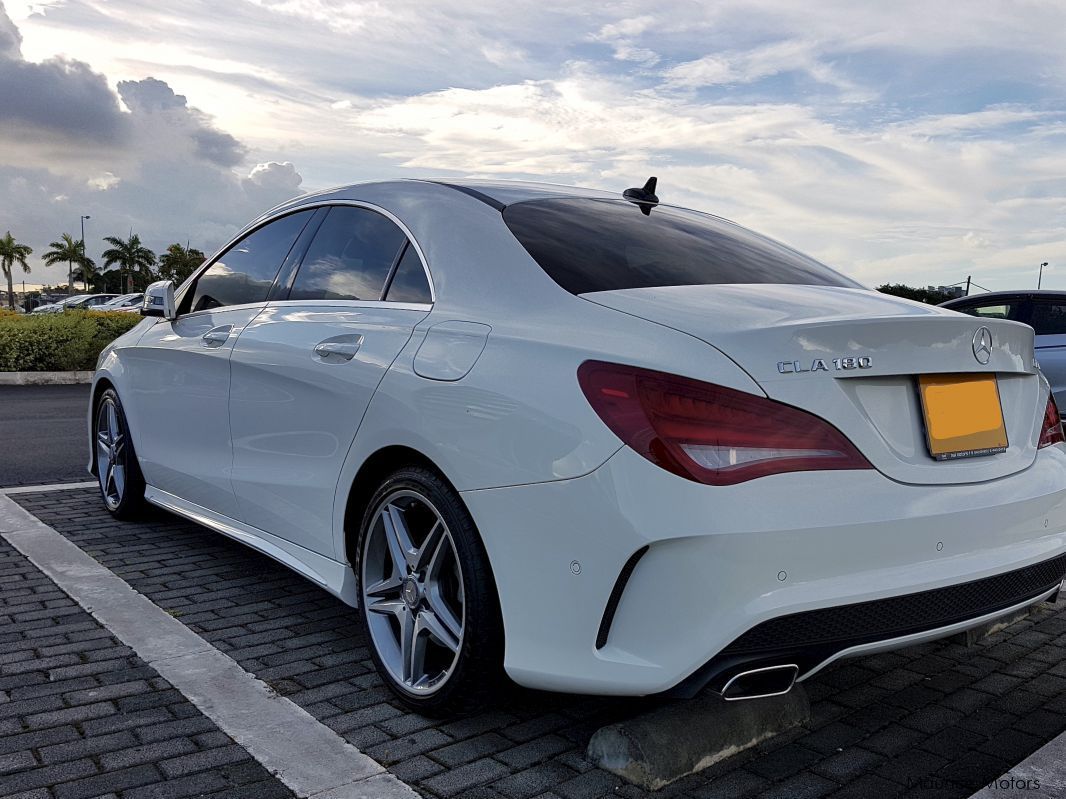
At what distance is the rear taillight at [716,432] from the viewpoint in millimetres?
2373

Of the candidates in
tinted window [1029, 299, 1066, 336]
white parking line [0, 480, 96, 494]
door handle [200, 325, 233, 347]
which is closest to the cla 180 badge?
door handle [200, 325, 233, 347]

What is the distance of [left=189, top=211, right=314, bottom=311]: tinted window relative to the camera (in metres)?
4.28

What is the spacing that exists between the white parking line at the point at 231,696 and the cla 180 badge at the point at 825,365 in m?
1.41

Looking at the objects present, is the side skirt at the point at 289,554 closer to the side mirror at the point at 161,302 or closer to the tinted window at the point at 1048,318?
the side mirror at the point at 161,302

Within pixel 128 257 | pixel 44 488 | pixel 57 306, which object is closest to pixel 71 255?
pixel 128 257

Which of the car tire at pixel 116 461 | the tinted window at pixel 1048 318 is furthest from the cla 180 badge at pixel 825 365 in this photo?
the tinted window at pixel 1048 318

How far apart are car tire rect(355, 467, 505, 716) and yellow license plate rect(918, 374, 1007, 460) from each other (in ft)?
3.98

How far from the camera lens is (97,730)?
3.01 meters

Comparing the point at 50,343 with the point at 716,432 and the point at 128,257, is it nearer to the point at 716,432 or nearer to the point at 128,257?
the point at 716,432

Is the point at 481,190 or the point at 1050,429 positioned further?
the point at 481,190

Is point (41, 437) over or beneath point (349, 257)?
beneath

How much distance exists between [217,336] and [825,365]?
280cm

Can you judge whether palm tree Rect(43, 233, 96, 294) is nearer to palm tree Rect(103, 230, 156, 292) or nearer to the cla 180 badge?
palm tree Rect(103, 230, 156, 292)

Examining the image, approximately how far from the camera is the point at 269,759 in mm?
2818
